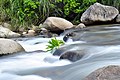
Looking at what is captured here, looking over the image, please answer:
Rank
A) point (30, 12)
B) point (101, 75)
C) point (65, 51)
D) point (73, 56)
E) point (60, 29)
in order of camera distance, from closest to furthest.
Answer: point (101, 75) < point (73, 56) < point (65, 51) < point (60, 29) < point (30, 12)

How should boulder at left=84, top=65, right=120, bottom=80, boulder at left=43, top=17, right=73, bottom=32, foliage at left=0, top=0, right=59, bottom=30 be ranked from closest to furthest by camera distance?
boulder at left=84, top=65, right=120, bottom=80, boulder at left=43, top=17, right=73, bottom=32, foliage at left=0, top=0, right=59, bottom=30

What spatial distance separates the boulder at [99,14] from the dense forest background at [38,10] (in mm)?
828

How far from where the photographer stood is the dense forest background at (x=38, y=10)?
11.1m

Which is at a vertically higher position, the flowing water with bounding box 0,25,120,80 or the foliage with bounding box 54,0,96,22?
the flowing water with bounding box 0,25,120,80

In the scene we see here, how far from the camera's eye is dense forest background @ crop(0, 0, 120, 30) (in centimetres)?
1107

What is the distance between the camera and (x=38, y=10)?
12125 mm

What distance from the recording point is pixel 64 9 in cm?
1252

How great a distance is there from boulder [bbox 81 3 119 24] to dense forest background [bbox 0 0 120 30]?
2.72ft

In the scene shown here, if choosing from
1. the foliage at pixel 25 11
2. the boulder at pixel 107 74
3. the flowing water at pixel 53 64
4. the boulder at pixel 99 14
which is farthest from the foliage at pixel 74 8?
the boulder at pixel 107 74

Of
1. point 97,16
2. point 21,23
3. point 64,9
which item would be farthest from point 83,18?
point 21,23

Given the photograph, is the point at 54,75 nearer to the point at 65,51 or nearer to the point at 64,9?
the point at 65,51

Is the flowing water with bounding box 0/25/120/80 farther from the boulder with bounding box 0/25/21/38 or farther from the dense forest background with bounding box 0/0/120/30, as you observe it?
the dense forest background with bounding box 0/0/120/30

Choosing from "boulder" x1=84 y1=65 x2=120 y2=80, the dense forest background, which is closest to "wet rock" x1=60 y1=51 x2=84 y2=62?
"boulder" x1=84 y1=65 x2=120 y2=80

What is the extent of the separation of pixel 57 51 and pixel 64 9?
655 cm
